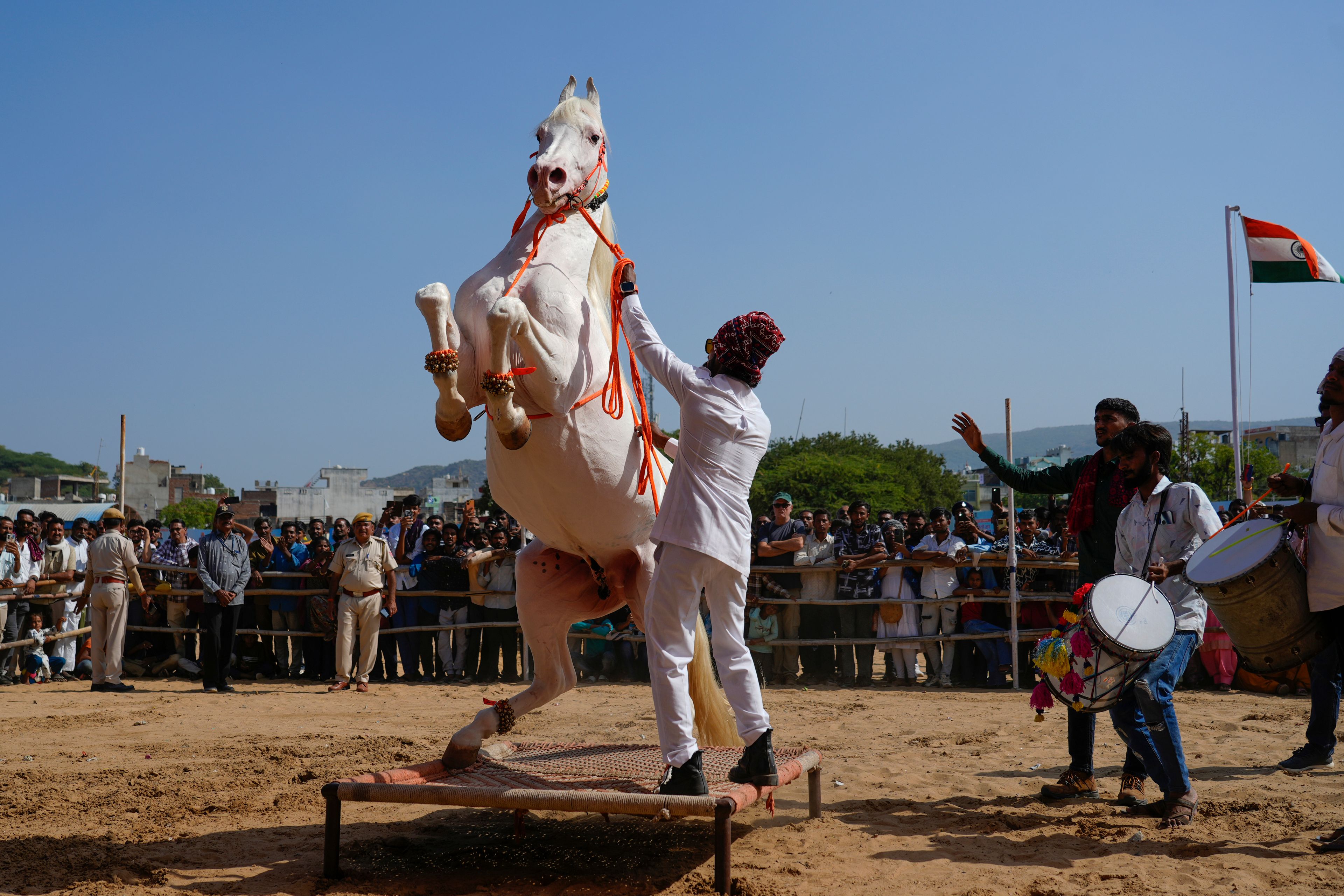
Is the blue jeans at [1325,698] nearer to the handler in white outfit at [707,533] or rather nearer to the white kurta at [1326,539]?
the white kurta at [1326,539]

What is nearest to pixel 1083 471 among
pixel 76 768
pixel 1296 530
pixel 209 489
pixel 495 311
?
pixel 1296 530

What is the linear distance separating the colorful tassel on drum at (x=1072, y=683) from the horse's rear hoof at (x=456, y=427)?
2742 millimetres

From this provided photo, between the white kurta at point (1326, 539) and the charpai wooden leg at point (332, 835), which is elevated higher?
the white kurta at point (1326, 539)

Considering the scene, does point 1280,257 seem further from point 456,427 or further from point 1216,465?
point 1216,465

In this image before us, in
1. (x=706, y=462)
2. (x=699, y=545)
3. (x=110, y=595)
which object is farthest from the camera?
(x=110, y=595)

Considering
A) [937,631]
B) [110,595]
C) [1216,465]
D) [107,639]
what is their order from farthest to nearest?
[1216,465]
[107,639]
[110,595]
[937,631]

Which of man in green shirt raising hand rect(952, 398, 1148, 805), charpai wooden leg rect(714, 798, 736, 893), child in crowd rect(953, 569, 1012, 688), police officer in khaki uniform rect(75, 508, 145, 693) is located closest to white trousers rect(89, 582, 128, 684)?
police officer in khaki uniform rect(75, 508, 145, 693)

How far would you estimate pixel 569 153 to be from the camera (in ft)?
14.7

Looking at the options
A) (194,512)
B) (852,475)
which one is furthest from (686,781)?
(194,512)

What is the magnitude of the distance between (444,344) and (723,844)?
2109mm

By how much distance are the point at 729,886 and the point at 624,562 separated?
1.50 metres

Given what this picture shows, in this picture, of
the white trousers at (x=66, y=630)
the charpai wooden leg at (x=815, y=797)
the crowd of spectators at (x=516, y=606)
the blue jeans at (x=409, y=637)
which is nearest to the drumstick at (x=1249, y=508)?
the charpai wooden leg at (x=815, y=797)

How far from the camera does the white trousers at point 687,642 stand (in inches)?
154

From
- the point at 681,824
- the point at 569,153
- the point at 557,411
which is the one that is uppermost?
the point at 569,153
